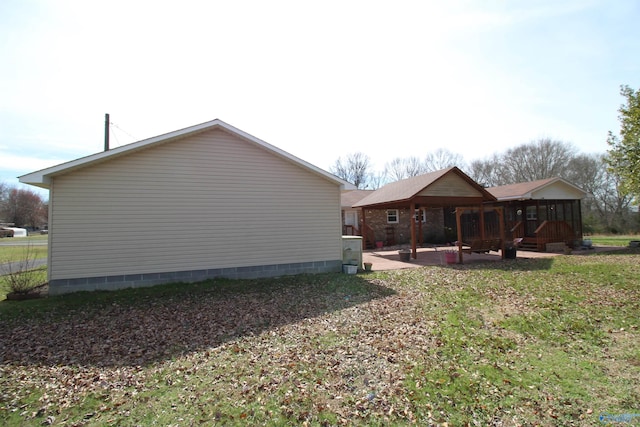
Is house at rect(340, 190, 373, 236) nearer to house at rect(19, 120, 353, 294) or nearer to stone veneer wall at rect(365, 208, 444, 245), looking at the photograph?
stone veneer wall at rect(365, 208, 444, 245)

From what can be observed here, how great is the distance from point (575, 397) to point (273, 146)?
8.58m

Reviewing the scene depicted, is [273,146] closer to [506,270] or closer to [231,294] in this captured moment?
[231,294]

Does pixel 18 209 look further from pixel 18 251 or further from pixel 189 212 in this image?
pixel 189 212

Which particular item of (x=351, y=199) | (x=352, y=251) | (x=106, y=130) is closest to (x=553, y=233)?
(x=351, y=199)

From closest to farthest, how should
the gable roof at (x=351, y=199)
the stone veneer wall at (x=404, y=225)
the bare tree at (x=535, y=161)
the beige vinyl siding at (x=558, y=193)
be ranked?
the beige vinyl siding at (x=558, y=193) → the stone veneer wall at (x=404, y=225) → the gable roof at (x=351, y=199) → the bare tree at (x=535, y=161)

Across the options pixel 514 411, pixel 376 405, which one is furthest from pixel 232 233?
pixel 514 411

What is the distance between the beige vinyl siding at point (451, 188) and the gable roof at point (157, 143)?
4.77m

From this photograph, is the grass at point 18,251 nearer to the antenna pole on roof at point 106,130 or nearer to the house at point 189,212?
the house at point 189,212

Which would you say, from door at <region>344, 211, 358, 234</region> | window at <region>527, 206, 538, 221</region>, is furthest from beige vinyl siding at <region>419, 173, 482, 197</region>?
door at <region>344, 211, 358, 234</region>

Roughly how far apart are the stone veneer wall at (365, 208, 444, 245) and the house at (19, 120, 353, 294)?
396 inches

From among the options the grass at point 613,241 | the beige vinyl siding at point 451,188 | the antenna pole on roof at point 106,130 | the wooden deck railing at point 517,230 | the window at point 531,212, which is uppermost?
the antenna pole on roof at point 106,130

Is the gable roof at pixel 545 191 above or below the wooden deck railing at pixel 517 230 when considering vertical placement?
above

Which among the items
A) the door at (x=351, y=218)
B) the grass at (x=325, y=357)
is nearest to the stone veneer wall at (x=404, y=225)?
the door at (x=351, y=218)

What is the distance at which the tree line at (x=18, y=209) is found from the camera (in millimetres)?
56469
